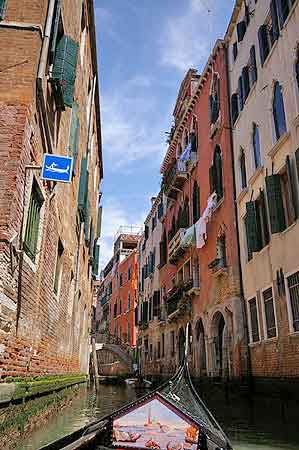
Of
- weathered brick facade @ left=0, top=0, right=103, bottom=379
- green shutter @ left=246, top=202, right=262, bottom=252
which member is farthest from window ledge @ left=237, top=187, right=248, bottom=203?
weathered brick facade @ left=0, top=0, right=103, bottom=379

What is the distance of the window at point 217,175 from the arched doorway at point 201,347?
15.1 feet

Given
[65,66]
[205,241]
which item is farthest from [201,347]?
[65,66]

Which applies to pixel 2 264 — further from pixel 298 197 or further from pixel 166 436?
pixel 298 197

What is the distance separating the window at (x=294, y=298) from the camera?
8.04 metres

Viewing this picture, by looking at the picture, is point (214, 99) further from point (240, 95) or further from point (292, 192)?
point (292, 192)

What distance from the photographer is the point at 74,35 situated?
28.5 ft

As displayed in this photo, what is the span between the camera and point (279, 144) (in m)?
9.06

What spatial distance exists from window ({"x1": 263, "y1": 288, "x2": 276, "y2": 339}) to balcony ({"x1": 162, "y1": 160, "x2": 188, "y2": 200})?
8.71 metres

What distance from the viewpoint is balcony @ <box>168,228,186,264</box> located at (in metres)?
16.8

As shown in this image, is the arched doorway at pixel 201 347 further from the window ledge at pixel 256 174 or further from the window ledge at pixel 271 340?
the window ledge at pixel 256 174

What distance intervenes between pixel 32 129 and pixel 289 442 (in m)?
5.10

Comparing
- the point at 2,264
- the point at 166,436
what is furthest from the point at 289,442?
the point at 2,264

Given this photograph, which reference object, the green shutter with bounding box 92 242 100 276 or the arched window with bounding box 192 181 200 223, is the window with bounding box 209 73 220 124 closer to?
the arched window with bounding box 192 181 200 223

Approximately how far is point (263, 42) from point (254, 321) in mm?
6928
